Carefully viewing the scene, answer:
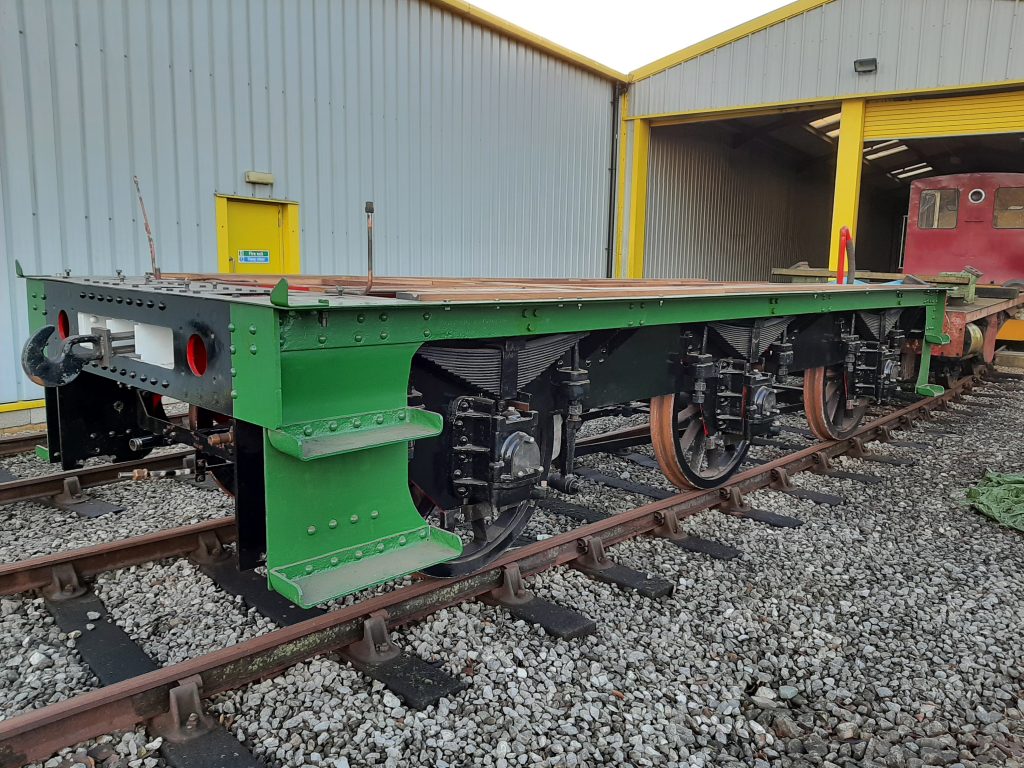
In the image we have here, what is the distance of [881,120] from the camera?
12430 millimetres

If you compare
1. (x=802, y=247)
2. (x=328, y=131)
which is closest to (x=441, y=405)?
(x=328, y=131)

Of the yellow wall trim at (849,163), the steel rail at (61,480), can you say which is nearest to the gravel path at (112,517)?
the steel rail at (61,480)

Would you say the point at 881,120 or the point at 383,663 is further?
the point at 881,120

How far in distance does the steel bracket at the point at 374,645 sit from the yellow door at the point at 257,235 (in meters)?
6.51

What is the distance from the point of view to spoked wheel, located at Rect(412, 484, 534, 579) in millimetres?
3502

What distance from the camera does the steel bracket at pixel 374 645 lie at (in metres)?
2.94

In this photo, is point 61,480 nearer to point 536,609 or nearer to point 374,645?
point 374,645

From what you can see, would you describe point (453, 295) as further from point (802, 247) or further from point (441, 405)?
point (802, 247)

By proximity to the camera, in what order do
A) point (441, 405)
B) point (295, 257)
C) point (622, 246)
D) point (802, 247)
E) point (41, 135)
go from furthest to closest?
1. point (802, 247)
2. point (622, 246)
3. point (295, 257)
4. point (41, 135)
5. point (441, 405)

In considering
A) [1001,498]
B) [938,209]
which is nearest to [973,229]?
[938,209]

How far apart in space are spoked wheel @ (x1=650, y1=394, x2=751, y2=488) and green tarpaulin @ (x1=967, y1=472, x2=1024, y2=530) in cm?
158

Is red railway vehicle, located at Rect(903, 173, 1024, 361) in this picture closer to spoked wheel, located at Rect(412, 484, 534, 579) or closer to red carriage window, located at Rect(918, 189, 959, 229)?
red carriage window, located at Rect(918, 189, 959, 229)

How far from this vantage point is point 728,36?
43.7 feet

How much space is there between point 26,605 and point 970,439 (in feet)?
25.2
